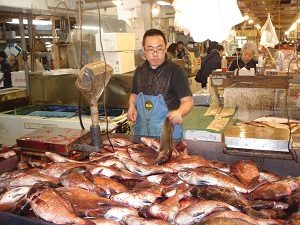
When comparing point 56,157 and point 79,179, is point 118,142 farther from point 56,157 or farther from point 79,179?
point 79,179

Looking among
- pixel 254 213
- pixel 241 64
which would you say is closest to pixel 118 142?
pixel 254 213

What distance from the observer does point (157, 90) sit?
3848 millimetres

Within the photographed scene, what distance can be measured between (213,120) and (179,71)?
1.46m

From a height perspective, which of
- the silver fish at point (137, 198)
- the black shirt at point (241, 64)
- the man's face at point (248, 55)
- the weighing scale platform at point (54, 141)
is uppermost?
the man's face at point (248, 55)

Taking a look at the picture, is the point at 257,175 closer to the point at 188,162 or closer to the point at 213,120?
the point at 188,162

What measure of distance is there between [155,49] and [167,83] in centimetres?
43

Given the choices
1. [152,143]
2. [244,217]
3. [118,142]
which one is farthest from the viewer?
[118,142]

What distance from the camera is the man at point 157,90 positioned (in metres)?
3.67

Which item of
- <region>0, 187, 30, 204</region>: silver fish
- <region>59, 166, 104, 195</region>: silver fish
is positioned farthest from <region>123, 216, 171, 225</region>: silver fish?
<region>0, 187, 30, 204</region>: silver fish

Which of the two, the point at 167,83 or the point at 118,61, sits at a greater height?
the point at 118,61

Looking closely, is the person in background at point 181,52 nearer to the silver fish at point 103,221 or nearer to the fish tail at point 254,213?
the fish tail at point 254,213

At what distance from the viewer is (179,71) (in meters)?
3.81

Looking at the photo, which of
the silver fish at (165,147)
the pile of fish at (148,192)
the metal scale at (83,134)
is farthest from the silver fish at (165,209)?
the metal scale at (83,134)

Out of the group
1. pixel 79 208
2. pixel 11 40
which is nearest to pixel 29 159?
pixel 79 208
